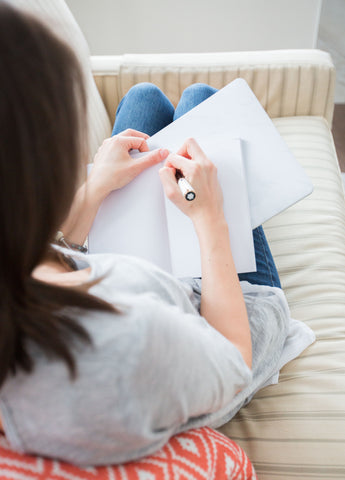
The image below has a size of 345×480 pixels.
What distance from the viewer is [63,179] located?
1.13 ft

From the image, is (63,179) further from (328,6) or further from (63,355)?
(328,6)

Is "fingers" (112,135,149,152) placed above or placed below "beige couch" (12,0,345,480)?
above

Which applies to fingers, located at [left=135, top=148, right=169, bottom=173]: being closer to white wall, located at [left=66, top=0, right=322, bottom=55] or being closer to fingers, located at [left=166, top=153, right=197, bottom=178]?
fingers, located at [left=166, top=153, right=197, bottom=178]

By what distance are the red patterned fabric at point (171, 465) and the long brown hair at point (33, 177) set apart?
99mm

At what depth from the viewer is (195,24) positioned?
77.1 inches

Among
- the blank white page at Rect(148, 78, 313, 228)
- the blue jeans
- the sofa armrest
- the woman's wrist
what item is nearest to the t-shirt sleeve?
the woman's wrist

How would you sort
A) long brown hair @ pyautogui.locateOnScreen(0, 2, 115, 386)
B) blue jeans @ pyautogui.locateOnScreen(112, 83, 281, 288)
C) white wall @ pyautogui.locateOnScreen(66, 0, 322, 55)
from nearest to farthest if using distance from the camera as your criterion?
long brown hair @ pyautogui.locateOnScreen(0, 2, 115, 386)
blue jeans @ pyautogui.locateOnScreen(112, 83, 281, 288)
white wall @ pyautogui.locateOnScreen(66, 0, 322, 55)

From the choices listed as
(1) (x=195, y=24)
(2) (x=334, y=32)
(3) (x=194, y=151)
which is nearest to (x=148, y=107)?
(3) (x=194, y=151)

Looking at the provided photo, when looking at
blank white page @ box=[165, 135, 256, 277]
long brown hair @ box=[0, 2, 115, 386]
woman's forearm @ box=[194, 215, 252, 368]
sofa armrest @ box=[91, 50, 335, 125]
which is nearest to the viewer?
long brown hair @ box=[0, 2, 115, 386]

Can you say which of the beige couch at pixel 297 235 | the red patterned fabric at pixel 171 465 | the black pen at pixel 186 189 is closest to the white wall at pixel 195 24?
the beige couch at pixel 297 235

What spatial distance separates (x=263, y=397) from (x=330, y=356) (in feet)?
0.44

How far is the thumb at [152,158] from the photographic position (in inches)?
27.3

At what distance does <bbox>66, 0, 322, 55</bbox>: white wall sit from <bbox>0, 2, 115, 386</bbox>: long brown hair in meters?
1.80

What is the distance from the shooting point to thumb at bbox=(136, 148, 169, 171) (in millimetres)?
694
